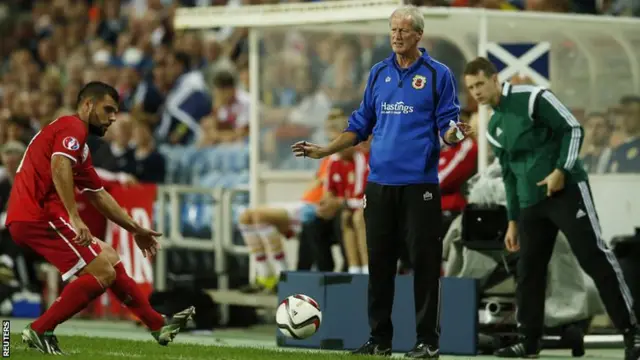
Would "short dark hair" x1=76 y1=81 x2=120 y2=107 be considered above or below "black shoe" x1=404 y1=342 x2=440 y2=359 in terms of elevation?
above

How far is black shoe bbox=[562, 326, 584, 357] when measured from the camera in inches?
507

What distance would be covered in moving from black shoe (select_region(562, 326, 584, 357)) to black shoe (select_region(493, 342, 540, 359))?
645 mm

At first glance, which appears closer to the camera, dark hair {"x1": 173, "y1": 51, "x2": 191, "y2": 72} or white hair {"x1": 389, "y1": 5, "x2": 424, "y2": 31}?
white hair {"x1": 389, "y1": 5, "x2": 424, "y2": 31}

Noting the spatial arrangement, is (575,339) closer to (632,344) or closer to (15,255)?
(632,344)

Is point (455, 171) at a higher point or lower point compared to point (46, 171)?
lower

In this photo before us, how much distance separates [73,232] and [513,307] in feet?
13.2

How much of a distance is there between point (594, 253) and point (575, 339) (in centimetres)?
144

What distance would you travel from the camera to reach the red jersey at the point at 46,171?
10.8m

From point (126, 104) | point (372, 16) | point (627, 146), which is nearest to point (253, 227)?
point (372, 16)

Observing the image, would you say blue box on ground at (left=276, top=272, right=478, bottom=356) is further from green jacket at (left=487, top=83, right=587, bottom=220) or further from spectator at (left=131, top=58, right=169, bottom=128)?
spectator at (left=131, top=58, right=169, bottom=128)

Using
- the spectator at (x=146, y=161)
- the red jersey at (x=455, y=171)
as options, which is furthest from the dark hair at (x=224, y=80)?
the red jersey at (x=455, y=171)

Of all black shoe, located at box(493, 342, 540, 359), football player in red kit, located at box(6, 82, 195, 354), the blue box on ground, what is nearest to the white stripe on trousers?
black shoe, located at box(493, 342, 540, 359)

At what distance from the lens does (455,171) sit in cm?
1417

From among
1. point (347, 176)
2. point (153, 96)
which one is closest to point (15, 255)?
point (153, 96)
